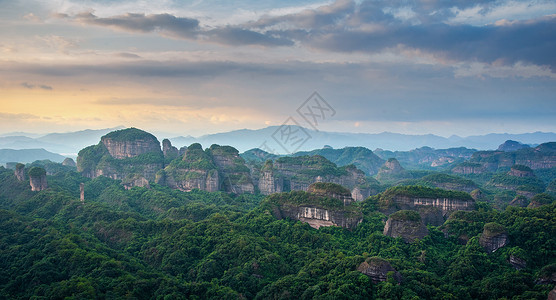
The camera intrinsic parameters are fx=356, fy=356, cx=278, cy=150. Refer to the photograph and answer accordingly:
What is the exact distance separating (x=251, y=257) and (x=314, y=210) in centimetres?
1636

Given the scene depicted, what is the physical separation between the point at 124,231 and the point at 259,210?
20.1 metres

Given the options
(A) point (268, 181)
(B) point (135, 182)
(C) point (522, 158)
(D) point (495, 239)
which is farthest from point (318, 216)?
(C) point (522, 158)

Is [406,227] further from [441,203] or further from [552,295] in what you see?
[552,295]

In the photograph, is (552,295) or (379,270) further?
(379,270)

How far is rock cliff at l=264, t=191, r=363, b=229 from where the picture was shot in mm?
52656

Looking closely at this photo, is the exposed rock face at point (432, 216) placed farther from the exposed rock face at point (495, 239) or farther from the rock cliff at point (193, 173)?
the rock cliff at point (193, 173)

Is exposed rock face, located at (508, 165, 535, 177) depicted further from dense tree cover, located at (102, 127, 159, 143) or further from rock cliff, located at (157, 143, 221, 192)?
dense tree cover, located at (102, 127, 159, 143)

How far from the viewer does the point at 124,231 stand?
51.7m

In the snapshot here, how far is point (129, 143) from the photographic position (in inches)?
3925

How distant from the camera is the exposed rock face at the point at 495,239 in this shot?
4147 cm

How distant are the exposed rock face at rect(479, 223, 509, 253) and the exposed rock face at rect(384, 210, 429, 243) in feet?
23.9

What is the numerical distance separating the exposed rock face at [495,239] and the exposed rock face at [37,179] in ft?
248

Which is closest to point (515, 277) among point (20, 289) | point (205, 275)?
point (205, 275)

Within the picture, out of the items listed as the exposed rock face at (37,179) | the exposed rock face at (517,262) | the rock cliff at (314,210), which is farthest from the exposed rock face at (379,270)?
the exposed rock face at (37,179)
